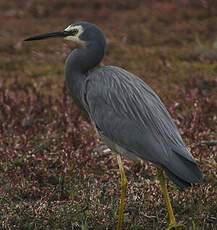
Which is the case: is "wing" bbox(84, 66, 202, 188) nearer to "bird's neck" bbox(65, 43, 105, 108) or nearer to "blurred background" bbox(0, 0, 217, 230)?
"bird's neck" bbox(65, 43, 105, 108)

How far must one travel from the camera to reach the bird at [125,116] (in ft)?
12.6

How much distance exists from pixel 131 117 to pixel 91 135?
2.07 m

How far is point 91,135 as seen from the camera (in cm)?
609

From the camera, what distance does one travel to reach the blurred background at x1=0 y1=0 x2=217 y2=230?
13.9 feet

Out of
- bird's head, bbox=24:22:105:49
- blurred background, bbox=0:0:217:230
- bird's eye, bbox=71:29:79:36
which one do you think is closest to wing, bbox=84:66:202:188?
bird's head, bbox=24:22:105:49

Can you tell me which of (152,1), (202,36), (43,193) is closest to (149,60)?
(202,36)

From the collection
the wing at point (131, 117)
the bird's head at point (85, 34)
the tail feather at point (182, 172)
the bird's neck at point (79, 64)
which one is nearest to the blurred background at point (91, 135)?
the tail feather at point (182, 172)

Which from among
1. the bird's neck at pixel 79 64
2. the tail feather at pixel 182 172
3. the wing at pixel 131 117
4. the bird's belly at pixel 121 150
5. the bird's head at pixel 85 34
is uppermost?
the bird's head at pixel 85 34

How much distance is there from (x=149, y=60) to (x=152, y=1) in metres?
4.62

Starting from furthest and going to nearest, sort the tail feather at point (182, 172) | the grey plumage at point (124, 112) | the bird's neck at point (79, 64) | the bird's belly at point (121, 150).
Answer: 1. the bird's neck at point (79, 64)
2. the bird's belly at point (121, 150)
3. the grey plumage at point (124, 112)
4. the tail feather at point (182, 172)

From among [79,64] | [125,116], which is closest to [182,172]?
[125,116]

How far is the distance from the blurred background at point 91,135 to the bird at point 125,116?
0.43 m

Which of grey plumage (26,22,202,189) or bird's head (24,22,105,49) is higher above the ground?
bird's head (24,22,105,49)

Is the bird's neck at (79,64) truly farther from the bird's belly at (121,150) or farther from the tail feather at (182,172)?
the tail feather at (182,172)
